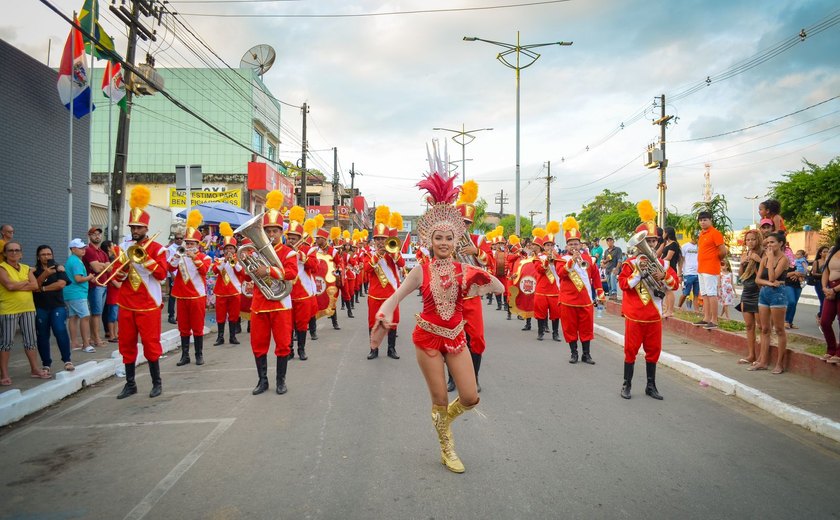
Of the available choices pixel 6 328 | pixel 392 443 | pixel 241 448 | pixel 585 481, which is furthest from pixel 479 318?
pixel 6 328

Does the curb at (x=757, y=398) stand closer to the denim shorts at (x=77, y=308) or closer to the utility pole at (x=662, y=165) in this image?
the denim shorts at (x=77, y=308)

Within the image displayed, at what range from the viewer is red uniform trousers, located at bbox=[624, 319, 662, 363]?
237 inches

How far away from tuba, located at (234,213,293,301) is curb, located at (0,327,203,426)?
2.61m

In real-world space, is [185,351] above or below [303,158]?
below

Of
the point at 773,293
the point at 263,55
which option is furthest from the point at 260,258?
the point at 263,55

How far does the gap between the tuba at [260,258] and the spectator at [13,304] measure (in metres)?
2.86

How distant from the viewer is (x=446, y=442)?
398cm

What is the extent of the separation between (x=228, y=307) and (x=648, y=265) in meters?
7.42

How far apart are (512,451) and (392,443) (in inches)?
40.6

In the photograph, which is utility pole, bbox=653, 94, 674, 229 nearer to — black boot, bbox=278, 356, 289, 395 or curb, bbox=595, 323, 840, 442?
curb, bbox=595, 323, 840, 442

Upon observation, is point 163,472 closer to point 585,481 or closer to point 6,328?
point 585,481

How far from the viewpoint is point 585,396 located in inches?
239

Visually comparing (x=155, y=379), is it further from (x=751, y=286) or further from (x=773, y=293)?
(x=751, y=286)

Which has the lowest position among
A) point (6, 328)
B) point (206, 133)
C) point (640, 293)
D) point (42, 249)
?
point (6, 328)
